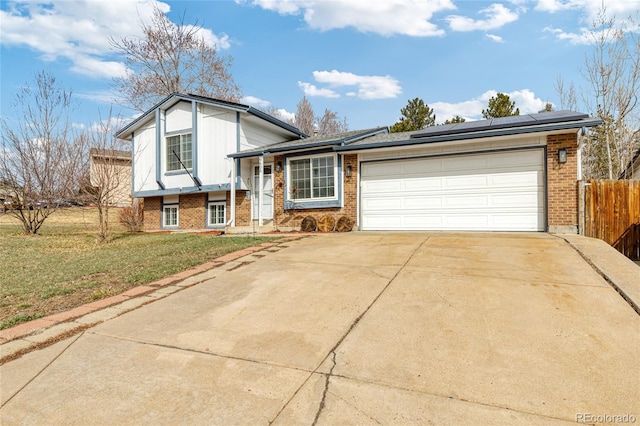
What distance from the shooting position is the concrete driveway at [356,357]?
2164mm

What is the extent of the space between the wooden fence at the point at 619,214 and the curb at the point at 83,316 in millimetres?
8797

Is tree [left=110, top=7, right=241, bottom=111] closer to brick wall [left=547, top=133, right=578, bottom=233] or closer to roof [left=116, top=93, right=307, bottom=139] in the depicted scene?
roof [left=116, top=93, right=307, bottom=139]

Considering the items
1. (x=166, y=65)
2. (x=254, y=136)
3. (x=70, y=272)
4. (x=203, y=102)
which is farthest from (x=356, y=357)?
(x=166, y=65)

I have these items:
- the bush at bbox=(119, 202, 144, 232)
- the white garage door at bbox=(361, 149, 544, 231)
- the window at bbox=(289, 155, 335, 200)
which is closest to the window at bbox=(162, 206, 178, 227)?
the bush at bbox=(119, 202, 144, 232)

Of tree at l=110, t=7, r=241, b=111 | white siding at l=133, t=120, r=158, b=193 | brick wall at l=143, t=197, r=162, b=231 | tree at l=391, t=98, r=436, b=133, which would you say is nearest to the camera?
white siding at l=133, t=120, r=158, b=193

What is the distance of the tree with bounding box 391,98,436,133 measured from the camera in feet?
78.1

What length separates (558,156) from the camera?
846 cm

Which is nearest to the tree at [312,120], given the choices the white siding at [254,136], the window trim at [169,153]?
the white siding at [254,136]

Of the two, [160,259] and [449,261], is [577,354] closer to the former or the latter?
[449,261]

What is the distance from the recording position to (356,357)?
280 centimetres

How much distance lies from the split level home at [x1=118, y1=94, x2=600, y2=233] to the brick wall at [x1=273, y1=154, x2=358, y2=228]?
3 cm

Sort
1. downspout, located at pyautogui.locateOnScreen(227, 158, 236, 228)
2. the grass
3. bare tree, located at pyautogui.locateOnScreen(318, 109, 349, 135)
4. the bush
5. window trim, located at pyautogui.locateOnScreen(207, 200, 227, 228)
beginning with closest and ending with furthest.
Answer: the grass
downspout, located at pyautogui.locateOnScreen(227, 158, 236, 228)
window trim, located at pyautogui.locateOnScreen(207, 200, 227, 228)
the bush
bare tree, located at pyautogui.locateOnScreen(318, 109, 349, 135)

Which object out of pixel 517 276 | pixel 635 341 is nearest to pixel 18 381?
pixel 635 341

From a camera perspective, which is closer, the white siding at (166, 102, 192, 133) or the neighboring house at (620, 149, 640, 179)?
the neighboring house at (620, 149, 640, 179)
